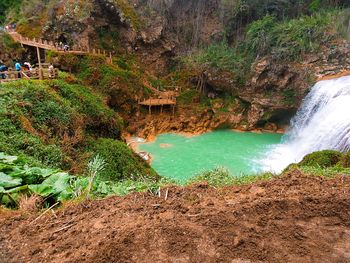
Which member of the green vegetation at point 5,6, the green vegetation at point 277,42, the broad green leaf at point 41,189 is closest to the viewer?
the broad green leaf at point 41,189

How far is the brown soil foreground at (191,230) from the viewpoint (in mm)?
3857

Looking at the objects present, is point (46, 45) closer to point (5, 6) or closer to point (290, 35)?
point (5, 6)

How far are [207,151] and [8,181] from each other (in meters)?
16.2

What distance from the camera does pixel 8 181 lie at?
17.6 ft

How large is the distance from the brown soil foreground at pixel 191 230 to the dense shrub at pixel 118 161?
7132 mm

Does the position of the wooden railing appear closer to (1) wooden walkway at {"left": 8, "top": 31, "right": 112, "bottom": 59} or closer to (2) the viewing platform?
(1) wooden walkway at {"left": 8, "top": 31, "right": 112, "bottom": 59}

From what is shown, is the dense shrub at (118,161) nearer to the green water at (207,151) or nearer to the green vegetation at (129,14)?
the green water at (207,151)

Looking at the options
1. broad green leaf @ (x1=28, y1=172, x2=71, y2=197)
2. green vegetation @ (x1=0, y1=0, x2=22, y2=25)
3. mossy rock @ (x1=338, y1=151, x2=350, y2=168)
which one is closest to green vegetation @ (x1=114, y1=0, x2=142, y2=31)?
green vegetation @ (x1=0, y1=0, x2=22, y2=25)

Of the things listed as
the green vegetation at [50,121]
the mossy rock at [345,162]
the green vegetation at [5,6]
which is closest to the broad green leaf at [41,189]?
the green vegetation at [50,121]

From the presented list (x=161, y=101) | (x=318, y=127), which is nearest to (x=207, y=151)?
(x=161, y=101)

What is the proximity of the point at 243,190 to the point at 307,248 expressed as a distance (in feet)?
6.43

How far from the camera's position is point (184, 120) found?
83.3 feet

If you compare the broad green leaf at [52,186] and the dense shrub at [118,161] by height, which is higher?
the broad green leaf at [52,186]

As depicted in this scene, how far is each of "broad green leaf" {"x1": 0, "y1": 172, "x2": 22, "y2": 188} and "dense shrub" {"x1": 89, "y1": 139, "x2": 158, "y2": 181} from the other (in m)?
6.41
